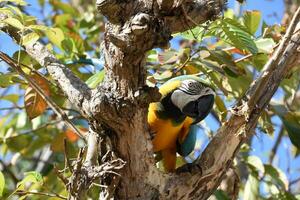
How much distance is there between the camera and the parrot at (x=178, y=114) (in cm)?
193

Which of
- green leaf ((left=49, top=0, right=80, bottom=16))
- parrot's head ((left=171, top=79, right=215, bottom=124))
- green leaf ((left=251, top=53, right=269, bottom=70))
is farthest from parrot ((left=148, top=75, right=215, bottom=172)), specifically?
green leaf ((left=49, top=0, right=80, bottom=16))

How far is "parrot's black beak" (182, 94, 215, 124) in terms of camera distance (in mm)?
1923

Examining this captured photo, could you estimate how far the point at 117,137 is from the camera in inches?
53.1

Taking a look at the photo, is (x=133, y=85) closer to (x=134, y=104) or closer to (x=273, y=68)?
(x=134, y=104)

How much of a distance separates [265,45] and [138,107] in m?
0.71

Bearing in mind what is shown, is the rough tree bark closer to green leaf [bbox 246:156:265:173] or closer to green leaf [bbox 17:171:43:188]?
green leaf [bbox 17:171:43:188]

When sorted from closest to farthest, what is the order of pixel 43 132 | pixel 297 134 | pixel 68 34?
pixel 297 134 < pixel 68 34 < pixel 43 132

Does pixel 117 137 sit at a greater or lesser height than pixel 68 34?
lesser

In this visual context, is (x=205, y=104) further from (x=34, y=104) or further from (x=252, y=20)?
(x=34, y=104)

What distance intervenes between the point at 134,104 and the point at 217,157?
36 cm

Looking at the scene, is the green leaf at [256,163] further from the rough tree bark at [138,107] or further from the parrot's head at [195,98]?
the rough tree bark at [138,107]

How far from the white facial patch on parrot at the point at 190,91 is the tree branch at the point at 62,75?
50 centimetres

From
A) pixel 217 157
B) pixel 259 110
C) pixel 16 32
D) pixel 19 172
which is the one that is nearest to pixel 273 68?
pixel 259 110

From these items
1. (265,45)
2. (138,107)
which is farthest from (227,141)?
(265,45)
